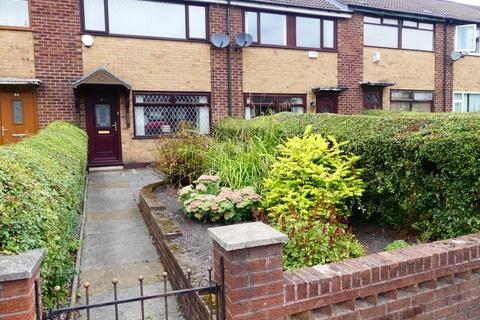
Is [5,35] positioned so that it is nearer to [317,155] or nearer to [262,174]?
[262,174]

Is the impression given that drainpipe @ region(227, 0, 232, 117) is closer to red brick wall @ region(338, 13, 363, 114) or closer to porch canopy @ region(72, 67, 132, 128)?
porch canopy @ region(72, 67, 132, 128)

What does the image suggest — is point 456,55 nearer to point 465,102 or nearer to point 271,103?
point 465,102

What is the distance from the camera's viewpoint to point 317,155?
4707 millimetres

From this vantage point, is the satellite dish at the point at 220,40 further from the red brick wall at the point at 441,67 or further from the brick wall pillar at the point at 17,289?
the brick wall pillar at the point at 17,289

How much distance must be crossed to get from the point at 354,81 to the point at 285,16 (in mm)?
3542

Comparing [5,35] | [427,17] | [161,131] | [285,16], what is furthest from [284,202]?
[427,17]

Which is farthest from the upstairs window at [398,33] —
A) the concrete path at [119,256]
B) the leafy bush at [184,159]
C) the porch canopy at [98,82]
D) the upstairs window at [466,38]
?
the concrete path at [119,256]

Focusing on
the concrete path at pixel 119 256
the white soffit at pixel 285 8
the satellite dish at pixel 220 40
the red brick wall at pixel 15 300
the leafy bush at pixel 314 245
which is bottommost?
the concrete path at pixel 119 256

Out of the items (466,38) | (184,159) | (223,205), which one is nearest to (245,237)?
(223,205)

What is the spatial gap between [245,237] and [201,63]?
1049 cm

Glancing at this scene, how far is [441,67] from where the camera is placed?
16.5 meters

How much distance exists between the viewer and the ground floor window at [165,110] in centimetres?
1173

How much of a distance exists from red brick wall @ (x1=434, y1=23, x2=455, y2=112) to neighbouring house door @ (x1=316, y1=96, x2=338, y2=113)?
4.99 meters

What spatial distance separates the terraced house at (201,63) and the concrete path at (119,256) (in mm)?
2646
